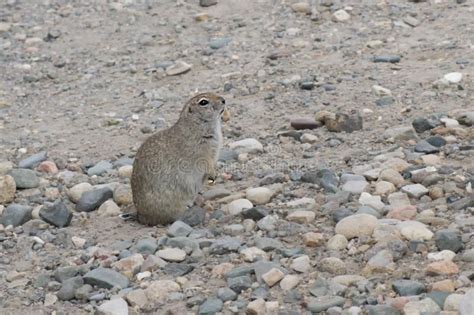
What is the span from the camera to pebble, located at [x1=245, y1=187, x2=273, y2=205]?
7219 millimetres

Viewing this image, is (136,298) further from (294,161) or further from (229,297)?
(294,161)

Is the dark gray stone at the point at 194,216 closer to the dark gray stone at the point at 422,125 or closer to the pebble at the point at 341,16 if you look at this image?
the dark gray stone at the point at 422,125

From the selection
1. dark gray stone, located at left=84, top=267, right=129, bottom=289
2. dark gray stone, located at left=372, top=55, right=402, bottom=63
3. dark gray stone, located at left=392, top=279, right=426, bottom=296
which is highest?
dark gray stone, located at left=392, top=279, right=426, bottom=296

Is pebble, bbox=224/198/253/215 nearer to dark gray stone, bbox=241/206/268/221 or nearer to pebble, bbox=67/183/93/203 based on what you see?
dark gray stone, bbox=241/206/268/221

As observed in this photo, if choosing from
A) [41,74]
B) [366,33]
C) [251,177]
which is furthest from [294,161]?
[41,74]

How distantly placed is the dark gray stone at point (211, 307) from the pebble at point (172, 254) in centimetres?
70

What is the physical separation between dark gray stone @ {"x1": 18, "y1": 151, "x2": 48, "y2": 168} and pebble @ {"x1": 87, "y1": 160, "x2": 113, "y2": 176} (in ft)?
1.76

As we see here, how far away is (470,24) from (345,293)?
5806 millimetres

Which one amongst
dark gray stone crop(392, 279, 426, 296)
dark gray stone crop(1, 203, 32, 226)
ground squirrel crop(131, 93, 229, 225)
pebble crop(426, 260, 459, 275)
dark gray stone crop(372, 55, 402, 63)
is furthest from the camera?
dark gray stone crop(372, 55, 402, 63)

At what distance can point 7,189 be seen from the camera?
312 inches

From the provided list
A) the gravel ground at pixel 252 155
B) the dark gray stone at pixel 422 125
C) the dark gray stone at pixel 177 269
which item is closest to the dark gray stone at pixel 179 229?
the gravel ground at pixel 252 155

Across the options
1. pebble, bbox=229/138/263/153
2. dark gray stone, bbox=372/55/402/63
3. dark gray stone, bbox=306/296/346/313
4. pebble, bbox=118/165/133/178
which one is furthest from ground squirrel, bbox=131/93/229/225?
dark gray stone, bbox=372/55/402/63

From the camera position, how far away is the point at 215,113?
781 cm

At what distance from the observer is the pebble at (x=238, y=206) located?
7121 mm
